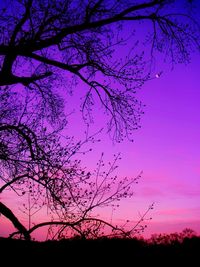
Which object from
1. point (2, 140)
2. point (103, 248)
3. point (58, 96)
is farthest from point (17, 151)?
point (103, 248)

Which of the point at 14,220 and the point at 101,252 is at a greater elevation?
the point at 14,220

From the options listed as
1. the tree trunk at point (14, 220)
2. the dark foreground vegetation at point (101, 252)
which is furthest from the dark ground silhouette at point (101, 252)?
the tree trunk at point (14, 220)

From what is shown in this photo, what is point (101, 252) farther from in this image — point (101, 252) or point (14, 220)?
point (14, 220)

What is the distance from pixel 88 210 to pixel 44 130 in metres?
2.83

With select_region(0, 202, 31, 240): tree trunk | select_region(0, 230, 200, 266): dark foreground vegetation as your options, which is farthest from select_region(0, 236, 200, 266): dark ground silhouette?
select_region(0, 202, 31, 240): tree trunk

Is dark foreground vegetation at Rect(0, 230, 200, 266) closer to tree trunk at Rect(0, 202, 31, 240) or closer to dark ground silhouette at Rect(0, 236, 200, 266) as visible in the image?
dark ground silhouette at Rect(0, 236, 200, 266)

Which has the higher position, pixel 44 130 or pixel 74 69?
pixel 74 69

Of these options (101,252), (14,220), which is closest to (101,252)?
(101,252)

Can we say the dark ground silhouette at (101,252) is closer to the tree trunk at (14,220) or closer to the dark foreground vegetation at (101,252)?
the dark foreground vegetation at (101,252)

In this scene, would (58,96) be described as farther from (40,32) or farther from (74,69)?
(40,32)

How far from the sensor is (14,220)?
833 centimetres

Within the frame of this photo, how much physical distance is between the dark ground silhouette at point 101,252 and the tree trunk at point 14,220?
213 centimetres

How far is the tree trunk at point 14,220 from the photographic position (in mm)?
7922

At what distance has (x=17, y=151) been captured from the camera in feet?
30.4
